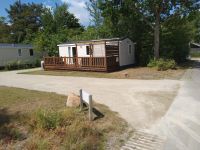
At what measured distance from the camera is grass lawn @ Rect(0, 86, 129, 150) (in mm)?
4879

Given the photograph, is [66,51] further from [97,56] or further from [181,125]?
[181,125]

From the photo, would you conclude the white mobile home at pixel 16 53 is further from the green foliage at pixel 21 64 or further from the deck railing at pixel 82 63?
the deck railing at pixel 82 63

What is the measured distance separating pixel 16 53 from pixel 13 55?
52 cm

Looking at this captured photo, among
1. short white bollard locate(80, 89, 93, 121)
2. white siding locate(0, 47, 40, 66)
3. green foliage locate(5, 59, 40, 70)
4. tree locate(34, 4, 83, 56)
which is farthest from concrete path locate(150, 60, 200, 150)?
tree locate(34, 4, 83, 56)

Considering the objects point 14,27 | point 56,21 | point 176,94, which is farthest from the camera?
point 14,27

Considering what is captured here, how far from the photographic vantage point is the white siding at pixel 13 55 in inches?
1073

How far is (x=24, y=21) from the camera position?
5156cm

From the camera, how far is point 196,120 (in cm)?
612

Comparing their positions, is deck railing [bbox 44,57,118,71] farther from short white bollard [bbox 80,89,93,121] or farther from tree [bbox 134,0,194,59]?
short white bollard [bbox 80,89,93,121]

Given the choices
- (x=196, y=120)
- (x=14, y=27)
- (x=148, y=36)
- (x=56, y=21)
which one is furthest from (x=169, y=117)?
(x=14, y=27)

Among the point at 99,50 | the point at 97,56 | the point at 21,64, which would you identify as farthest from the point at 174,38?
the point at 21,64

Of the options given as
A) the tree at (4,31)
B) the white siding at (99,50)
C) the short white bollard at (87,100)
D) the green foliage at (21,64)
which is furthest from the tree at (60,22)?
the short white bollard at (87,100)

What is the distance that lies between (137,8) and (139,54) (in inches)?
175

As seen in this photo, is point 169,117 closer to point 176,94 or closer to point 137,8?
point 176,94
